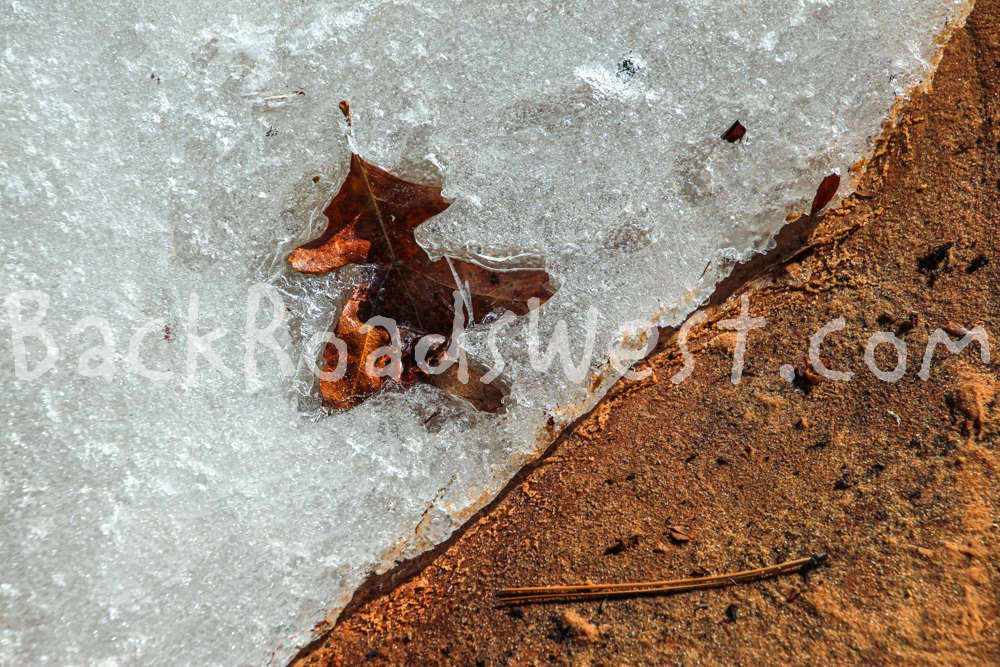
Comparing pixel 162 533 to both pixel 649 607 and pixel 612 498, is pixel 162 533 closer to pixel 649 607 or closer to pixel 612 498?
pixel 612 498

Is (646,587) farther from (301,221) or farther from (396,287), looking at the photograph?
(301,221)

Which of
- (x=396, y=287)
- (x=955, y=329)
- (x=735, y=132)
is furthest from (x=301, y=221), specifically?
(x=955, y=329)

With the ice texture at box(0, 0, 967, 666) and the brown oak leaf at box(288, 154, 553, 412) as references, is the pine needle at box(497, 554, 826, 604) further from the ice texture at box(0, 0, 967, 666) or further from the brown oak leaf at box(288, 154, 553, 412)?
the brown oak leaf at box(288, 154, 553, 412)

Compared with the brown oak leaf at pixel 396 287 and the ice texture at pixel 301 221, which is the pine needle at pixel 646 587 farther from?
the brown oak leaf at pixel 396 287

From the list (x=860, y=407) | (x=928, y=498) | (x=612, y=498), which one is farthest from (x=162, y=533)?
(x=928, y=498)

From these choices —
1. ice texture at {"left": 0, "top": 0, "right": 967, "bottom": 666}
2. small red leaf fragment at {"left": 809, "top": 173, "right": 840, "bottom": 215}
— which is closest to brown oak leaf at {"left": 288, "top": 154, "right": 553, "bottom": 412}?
ice texture at {"left": 0, "top": 0, "right": 967, "bottom": 666}

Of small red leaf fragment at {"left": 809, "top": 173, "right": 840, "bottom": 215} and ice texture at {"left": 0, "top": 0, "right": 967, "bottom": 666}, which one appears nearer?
ice texture at {"left": 0, "top": 0, "right": 967, "bottom": 666}
